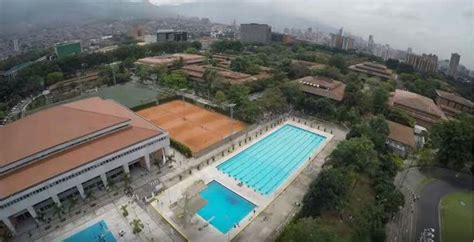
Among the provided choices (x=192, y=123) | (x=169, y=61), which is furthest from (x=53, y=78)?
(x=192, y=123)

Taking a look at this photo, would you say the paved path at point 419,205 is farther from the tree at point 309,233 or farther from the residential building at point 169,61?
the residential building at point 169,61

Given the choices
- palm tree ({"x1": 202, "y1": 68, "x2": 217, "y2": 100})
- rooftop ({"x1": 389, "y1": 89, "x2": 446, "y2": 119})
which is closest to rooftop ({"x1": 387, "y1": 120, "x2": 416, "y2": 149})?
rooftop ({"x1": 389, "y1": 89, "x2": 446, "y2": 119})

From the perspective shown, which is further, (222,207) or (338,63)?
(338,63)

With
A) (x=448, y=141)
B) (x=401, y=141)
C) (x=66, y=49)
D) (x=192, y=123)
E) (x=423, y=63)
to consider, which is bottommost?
(x=192, y=123)

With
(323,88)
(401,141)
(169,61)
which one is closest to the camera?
(401,141)

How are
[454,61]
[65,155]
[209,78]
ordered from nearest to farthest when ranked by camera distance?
[454,61] → [65,155] → [209,78]

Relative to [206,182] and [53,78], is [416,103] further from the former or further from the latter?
[53,78]

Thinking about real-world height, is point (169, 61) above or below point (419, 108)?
A: above
